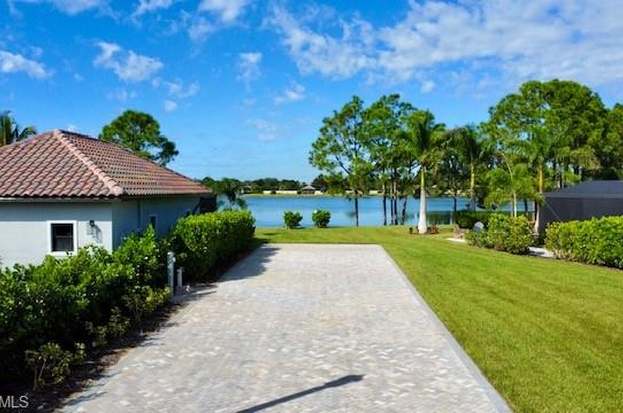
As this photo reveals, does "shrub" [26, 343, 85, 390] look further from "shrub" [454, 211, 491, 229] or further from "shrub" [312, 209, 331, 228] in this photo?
"shrub" [312, 209, 331, 228]

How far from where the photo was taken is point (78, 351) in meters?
7.91

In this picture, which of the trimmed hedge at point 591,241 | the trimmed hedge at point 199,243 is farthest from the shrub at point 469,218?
the trimmed hedge at point 199,243

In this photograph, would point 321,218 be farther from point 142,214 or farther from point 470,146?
point 142,214

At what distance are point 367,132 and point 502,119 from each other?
10543 mm

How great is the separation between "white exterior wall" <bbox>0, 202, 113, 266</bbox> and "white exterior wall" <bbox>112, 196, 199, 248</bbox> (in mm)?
298

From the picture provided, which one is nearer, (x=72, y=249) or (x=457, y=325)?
(x=457, y=325)

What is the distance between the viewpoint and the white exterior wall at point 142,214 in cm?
Answer: 1411

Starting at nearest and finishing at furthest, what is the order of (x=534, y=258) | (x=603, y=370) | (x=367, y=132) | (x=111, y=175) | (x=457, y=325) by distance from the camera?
(x=603, y=370), (x=457, y=325), (x=111, y=175), (x=534, y=258), (x=367, y=132)

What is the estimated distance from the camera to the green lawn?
7.02m

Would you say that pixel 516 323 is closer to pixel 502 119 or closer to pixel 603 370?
pixel 603 370

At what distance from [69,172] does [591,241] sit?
16379 millimetres

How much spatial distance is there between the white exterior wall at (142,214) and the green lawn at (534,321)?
25.3ft

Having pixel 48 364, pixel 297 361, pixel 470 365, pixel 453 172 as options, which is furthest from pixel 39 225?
pixel 453 172

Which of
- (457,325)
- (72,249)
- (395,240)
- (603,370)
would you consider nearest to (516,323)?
(457,325)
